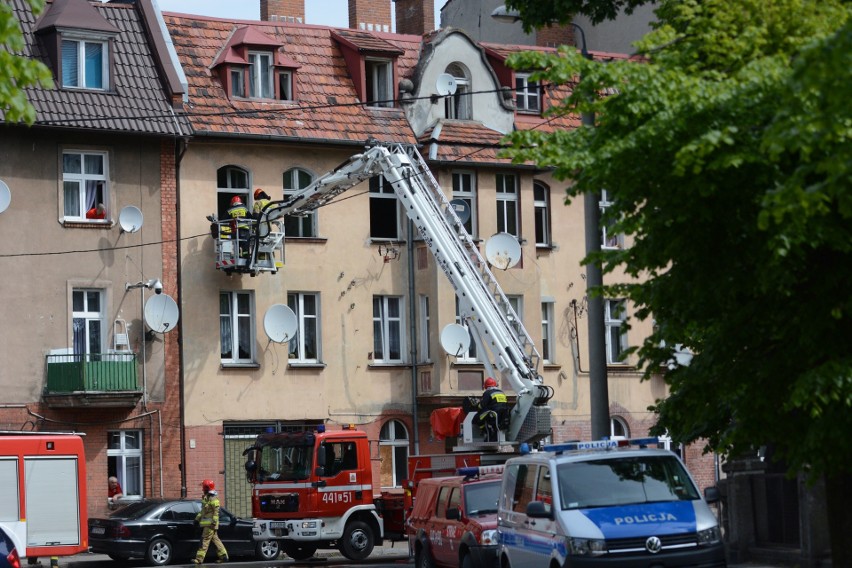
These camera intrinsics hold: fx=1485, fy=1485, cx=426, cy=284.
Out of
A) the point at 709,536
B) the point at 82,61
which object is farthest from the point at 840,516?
the point at 82,61

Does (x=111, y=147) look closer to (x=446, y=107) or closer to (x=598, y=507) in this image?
(x=446, y=107)

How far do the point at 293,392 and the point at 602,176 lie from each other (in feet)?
79.4

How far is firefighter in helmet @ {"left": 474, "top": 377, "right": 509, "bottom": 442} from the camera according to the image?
2492 centimetres

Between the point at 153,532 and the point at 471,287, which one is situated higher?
the point at 471,287

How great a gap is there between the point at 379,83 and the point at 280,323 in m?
7.68

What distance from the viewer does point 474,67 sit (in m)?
39.5

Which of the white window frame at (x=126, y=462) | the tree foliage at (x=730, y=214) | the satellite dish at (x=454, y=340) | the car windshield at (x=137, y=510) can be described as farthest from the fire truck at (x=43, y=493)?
the tree foliage at (x=730, y=214)

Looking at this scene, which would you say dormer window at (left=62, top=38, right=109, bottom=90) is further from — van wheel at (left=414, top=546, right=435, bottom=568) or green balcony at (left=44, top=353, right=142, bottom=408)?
van wheel at (left=414, top=546, right=435, bottom=568)

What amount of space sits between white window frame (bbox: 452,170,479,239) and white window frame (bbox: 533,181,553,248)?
2156 millimetres

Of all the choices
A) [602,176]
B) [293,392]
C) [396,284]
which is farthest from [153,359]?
[602,176]

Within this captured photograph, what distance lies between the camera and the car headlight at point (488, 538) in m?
19.2

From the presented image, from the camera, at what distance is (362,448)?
28.5m

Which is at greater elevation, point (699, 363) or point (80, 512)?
point (699, 363)

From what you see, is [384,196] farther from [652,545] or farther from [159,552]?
[652,545]
